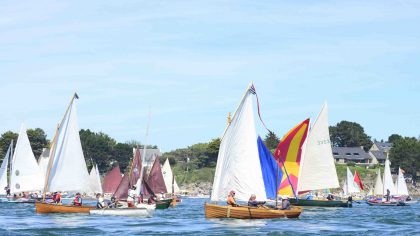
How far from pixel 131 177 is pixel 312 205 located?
2077 centimetres

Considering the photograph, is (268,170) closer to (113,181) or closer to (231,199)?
(231,199)

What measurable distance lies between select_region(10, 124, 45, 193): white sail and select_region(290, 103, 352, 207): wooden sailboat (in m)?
34.6

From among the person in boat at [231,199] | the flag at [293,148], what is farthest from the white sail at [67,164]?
the flag at [293,148]

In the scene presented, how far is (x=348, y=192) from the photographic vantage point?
159m

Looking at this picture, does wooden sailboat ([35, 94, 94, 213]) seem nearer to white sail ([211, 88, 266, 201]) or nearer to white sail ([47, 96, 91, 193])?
white sail ([47, 96, 91, 193])

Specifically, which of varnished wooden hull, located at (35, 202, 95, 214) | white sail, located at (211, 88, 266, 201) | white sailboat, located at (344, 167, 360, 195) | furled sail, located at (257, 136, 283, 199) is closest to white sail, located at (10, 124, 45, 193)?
varnished wooden hull, located at (35, 202, 95, 214)

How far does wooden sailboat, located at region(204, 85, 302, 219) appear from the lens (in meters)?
68.4

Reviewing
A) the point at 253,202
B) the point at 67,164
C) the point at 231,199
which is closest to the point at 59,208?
the point at 67,164

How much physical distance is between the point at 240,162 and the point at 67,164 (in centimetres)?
1896

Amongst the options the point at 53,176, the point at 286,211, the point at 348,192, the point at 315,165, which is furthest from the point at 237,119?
the point at 348,192

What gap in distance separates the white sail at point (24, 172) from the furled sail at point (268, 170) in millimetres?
49544

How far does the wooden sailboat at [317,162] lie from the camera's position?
100250 mm

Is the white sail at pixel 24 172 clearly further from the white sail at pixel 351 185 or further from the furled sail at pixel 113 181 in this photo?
the white sail at pixel 351 185

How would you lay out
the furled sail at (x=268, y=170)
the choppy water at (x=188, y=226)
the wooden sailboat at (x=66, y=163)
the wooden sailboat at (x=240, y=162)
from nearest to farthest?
the choppy water at (x=188, y=226)
the wooden sailboat at (x=240, y=162)
the furled sail at (x=268, y=170)
the wooden sailboat at (x=66, y=163)
